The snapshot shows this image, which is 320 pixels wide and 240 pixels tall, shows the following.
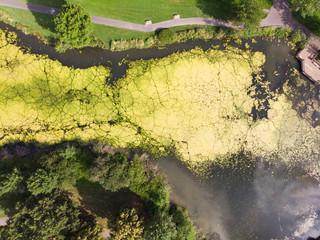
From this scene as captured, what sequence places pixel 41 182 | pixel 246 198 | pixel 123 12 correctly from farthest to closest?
pixel 246 198 < pixel 123 12 < pixel 41 182

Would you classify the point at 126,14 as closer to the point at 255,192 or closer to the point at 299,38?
the point at 299,38

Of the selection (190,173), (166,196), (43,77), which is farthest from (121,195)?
(43,77)

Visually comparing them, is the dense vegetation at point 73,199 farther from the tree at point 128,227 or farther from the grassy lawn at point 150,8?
the grassy lawn at point 150,8

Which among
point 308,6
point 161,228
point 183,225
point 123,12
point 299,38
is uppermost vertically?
point 308,6

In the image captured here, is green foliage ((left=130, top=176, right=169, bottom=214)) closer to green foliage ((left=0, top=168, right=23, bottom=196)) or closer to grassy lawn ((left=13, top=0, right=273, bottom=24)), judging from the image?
green foliage ((left=0, top=168, right=23, bottom=196))

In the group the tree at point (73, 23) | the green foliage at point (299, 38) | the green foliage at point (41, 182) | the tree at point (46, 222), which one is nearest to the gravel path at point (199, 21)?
the green foliage at point (299, 38)

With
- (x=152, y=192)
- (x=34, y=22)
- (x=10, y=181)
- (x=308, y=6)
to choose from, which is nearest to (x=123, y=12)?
(x=34, y=22)

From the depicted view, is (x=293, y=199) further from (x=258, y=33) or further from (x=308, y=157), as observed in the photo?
(x=258, y=33)
